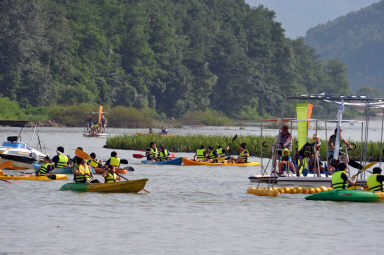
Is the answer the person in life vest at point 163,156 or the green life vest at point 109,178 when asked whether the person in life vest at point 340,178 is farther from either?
the person in life vest at point 163,156

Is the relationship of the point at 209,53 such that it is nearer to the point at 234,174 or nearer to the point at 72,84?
the point at 72,84

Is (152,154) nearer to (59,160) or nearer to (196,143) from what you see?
(59,160)

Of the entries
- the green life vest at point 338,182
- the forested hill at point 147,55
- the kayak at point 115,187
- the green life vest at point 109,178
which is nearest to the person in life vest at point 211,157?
the green life vest at point 109,178

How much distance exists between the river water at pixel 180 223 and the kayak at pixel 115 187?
26cm

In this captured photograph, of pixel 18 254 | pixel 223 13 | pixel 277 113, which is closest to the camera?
pixel 18 254

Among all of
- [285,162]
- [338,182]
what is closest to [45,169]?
[285,162]

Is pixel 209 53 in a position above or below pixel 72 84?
above

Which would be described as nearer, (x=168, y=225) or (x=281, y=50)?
(x=168, y=225)

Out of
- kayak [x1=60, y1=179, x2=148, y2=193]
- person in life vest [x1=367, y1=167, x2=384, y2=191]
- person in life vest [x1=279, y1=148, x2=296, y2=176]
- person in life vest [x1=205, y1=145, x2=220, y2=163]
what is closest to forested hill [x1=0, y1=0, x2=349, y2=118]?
person in life vest [x1=205, y1=145, x2=220, y2=163]

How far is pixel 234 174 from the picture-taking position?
37.0m

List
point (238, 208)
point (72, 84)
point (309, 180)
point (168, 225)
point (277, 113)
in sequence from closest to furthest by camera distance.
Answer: point (168, 225)
point (238, 208)
point (309, 180)
point (72, 84)
point (277, 113)

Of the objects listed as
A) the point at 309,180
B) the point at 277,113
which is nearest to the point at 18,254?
the point at 309,180

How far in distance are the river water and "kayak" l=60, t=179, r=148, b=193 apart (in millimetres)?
258

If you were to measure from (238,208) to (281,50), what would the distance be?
160589 mm
